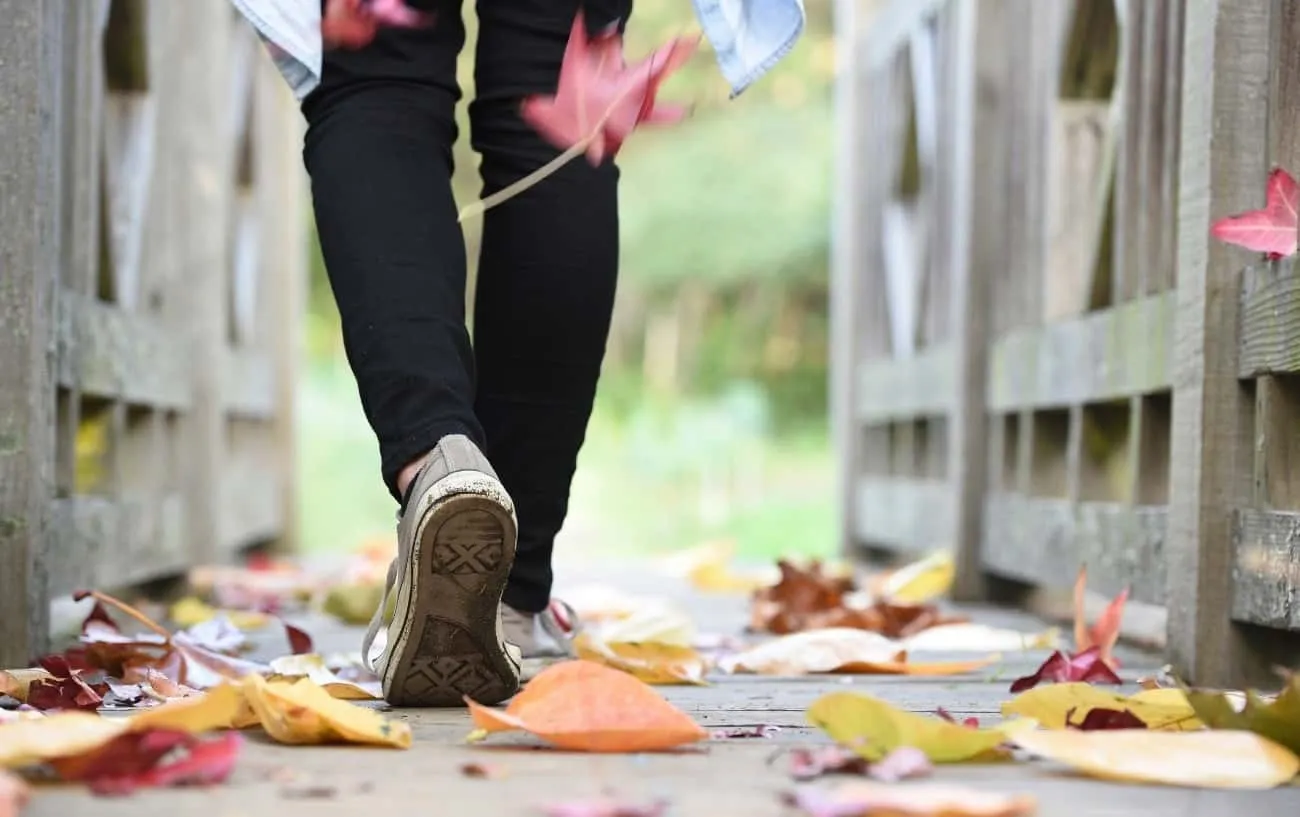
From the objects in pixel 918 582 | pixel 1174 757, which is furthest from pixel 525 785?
pixel 918 582

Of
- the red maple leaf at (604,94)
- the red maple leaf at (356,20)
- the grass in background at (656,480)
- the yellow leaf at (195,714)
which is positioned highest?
the red maple leaf at (356,20)

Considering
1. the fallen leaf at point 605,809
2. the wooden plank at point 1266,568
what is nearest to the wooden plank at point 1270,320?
the wooden plank at point 1266,568

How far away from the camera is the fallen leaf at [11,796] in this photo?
2.76 feet

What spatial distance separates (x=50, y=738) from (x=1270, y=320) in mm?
1117

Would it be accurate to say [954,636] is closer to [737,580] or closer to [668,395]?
[737,580]

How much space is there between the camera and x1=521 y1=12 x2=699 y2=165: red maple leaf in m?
1.31

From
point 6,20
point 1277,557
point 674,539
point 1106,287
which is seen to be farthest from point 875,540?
point 674,539

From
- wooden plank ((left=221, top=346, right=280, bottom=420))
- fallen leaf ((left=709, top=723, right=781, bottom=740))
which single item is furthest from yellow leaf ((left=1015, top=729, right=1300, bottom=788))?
wooden plank ((left=221, top=346, right=280, bottom=420))

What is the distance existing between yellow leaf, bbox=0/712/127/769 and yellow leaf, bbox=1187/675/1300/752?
2.23 ft

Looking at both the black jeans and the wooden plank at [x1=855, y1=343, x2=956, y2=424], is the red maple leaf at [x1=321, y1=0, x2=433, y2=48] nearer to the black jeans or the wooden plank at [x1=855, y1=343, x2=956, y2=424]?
the black jeans

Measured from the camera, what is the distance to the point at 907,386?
3512 mm

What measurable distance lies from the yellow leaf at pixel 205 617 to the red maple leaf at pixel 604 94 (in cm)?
106

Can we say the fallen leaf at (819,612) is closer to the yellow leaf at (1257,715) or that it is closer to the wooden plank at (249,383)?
the yellow leaf at (1257,715)

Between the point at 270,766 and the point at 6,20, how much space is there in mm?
871
